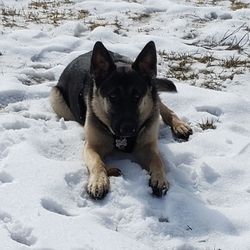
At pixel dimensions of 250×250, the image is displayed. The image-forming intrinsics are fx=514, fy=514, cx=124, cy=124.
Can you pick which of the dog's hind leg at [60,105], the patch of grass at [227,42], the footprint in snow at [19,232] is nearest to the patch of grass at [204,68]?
the patch of grass at [227,42]

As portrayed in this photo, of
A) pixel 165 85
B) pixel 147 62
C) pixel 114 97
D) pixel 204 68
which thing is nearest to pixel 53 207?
pixel 114 97

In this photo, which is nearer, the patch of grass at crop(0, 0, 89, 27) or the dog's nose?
the dog's nose

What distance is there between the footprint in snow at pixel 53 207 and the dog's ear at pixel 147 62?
1.60 m

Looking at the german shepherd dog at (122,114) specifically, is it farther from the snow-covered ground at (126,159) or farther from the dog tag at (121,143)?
the snow-covered ground at (126,159)

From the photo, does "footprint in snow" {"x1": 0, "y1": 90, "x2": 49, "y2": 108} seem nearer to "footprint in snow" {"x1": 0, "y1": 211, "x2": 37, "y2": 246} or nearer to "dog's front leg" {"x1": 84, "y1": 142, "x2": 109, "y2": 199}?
"dog's front leg" {"x1": 84, "y1": 142, "x2": 109, "y2": 199}

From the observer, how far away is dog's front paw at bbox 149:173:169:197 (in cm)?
415

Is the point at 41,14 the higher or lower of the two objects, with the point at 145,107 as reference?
lower

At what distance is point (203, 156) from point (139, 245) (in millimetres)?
1629

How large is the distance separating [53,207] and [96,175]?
0.52 meters

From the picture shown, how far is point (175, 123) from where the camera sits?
547 cm

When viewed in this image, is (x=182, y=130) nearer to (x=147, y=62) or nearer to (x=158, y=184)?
(x=147, y=62)

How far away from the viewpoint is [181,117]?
582cm

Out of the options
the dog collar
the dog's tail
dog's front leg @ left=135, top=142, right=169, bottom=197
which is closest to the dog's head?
the dog collar

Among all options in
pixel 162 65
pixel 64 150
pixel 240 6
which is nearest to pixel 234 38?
pixel 162 65
